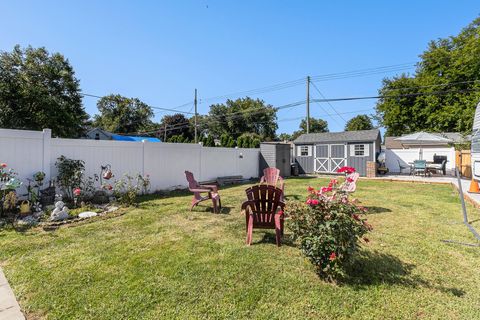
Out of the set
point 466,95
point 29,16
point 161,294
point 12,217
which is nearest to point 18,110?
point 29,16

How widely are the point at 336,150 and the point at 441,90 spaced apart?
47.0 ft

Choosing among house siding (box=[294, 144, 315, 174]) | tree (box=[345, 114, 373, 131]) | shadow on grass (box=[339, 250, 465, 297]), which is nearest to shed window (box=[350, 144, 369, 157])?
house siding (box=[294, 144, 315, 174])

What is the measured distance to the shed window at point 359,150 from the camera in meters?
14.1

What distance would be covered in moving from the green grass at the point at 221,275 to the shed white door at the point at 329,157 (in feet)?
35.7

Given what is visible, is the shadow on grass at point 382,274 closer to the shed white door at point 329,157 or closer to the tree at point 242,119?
the shed white door at point 329,157

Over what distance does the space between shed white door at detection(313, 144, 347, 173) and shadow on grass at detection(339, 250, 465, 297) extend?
12.5 m

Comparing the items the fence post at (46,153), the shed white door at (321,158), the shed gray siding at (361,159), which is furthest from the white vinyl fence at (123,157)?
the shed gray siding at (361,159)

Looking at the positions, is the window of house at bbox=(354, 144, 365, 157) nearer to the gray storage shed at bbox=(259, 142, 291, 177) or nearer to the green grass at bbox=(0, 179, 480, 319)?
the gray storage shed at bbox=(259, 142, 291, 177)

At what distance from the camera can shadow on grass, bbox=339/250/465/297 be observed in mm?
2431

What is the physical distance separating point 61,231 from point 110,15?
782 cm

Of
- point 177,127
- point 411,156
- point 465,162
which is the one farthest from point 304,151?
point 177,127

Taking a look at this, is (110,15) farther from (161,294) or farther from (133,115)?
(133,115)

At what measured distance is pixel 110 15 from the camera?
8.36 metres

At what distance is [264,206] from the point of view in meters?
3.66
